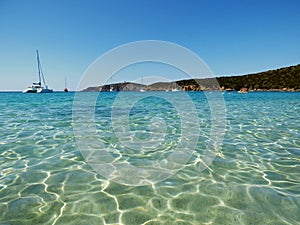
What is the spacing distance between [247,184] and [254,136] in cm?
346

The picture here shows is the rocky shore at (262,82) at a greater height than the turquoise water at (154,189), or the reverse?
the rocky shore at (262,82)

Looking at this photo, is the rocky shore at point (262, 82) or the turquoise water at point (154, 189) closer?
the turquoise water at point (154, 189)

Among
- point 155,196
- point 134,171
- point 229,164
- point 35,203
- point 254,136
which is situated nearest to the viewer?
point 35,203

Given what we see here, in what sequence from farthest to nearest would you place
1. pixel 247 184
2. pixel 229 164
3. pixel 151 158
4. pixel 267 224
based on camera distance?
1. pixel 151 158
2. pixel 229 164
3. pixel 247 184
4. pixel 267 224

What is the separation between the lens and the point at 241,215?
2.31 metres

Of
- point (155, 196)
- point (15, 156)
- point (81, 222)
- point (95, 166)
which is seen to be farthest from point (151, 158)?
point (15, 156)

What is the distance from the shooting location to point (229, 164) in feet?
12.6

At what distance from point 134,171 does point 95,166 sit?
81 cm

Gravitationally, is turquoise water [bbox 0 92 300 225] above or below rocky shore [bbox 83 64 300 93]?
below

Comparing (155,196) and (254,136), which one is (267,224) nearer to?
(155,196)

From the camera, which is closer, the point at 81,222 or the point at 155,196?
the point at 81,222

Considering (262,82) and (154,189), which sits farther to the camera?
(262,82)

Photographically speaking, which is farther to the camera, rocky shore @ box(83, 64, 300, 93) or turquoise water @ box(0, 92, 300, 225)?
rocky shore @ box(83, 64, 300, 93)

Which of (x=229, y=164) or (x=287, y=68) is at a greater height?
(x=287, y=68)
